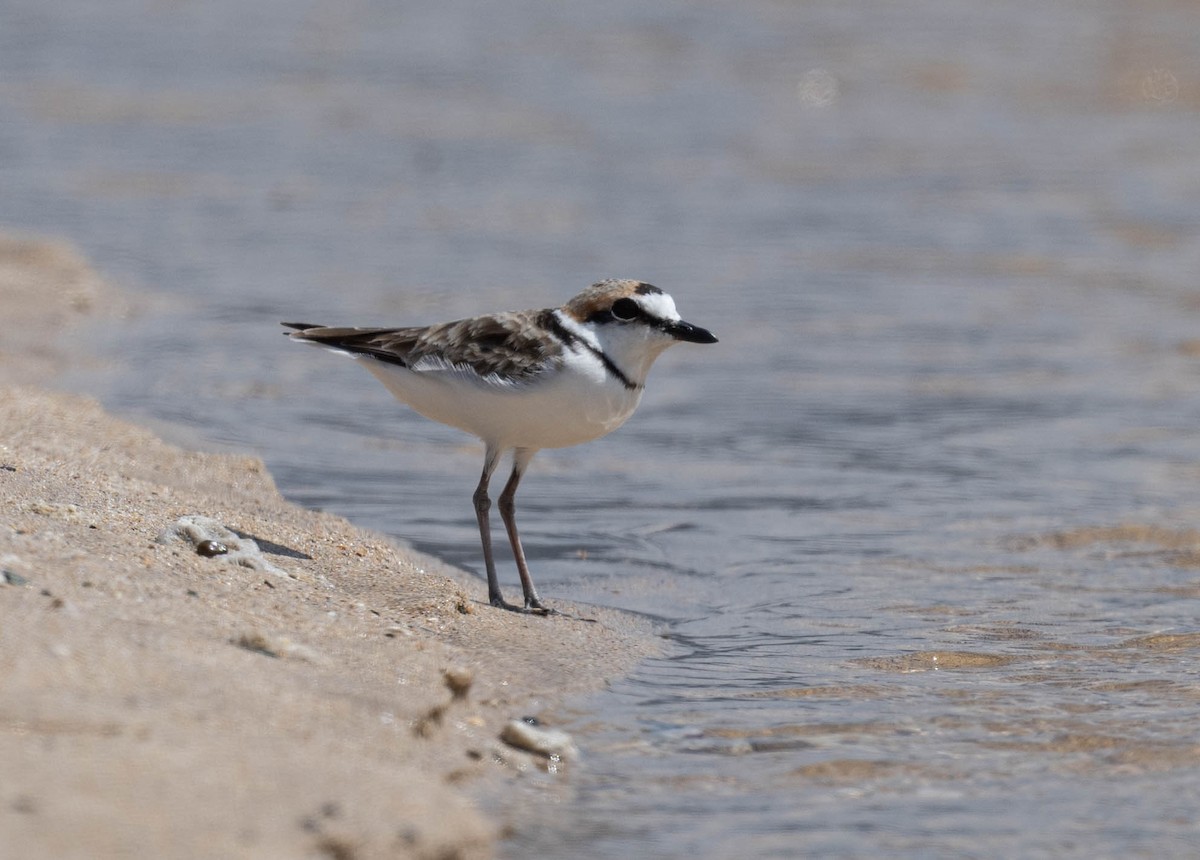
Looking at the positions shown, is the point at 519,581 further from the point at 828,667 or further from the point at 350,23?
the point at 350,23

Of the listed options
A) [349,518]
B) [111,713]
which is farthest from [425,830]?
[349,518]

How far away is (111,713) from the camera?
3.69 m

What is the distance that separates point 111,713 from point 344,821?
619 mm

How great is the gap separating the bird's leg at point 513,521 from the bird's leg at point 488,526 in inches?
3.5

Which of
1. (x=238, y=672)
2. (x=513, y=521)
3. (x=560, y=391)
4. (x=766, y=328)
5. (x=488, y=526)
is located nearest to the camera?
(x=238, y=672)

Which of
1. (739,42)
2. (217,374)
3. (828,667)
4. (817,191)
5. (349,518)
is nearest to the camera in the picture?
(828,667)

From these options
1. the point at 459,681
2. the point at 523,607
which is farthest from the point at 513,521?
the point at 459,681

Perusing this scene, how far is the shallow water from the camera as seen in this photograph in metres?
4.65

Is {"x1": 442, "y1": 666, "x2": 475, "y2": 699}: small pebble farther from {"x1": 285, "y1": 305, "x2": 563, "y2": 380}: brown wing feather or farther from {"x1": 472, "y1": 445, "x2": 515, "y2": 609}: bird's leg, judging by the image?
{"x1": 285, "y1": 305, "x2": 563, "y2": 380}: brown wing feather

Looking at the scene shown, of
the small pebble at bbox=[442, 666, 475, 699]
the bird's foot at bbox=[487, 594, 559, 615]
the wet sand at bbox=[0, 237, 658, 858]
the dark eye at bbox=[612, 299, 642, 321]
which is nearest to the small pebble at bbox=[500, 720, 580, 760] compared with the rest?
the wet sand at bbox=[0, 237, 658, 858]

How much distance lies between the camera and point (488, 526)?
6.11m

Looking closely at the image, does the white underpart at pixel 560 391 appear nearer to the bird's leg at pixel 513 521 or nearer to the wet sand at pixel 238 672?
the bird's leg at pixel 513 521

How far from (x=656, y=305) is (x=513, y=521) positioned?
3.43ft

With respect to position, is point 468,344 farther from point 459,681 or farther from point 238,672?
point 238,672
